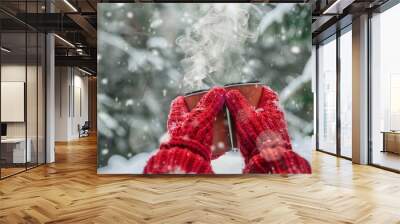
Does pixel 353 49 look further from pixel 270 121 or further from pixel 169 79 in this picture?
pixel 169 79

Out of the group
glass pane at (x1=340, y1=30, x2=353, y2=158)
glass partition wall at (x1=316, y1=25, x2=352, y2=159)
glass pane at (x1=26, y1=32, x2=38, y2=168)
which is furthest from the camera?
glass partition wall at (x1=316, y1=25, x2=352, y2=159)

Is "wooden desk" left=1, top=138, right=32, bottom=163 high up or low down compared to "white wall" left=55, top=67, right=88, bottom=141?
down

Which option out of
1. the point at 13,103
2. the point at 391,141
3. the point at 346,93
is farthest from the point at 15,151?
the point at 346,93

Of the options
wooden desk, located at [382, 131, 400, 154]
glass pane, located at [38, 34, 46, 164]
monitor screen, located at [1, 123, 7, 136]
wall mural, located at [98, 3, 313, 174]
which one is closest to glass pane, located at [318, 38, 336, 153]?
wooden desk, located at [382, 131, 400, 154]

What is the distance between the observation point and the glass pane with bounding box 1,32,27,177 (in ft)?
20.5

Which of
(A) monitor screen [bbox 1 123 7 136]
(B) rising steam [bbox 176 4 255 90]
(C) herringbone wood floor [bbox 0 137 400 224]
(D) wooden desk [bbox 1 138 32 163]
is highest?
(B) rising steam [bbox 176 4 255 90]

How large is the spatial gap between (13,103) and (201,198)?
14.0ft

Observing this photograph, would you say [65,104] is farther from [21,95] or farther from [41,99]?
[21,95]

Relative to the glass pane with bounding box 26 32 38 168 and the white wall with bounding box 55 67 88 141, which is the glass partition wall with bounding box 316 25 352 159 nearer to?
the glass pane with bounding box 26 32 38 168

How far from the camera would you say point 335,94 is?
9602 mm

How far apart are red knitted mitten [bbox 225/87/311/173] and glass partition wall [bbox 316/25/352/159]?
3091 mm

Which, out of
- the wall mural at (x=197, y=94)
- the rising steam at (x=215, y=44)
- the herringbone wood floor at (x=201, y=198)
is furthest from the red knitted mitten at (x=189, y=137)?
the rising steam at (x=215, y=44)

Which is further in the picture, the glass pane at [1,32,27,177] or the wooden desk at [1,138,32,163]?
the wooden desk at [1,138,32,163]

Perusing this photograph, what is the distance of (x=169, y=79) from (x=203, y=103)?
714 millimetres
